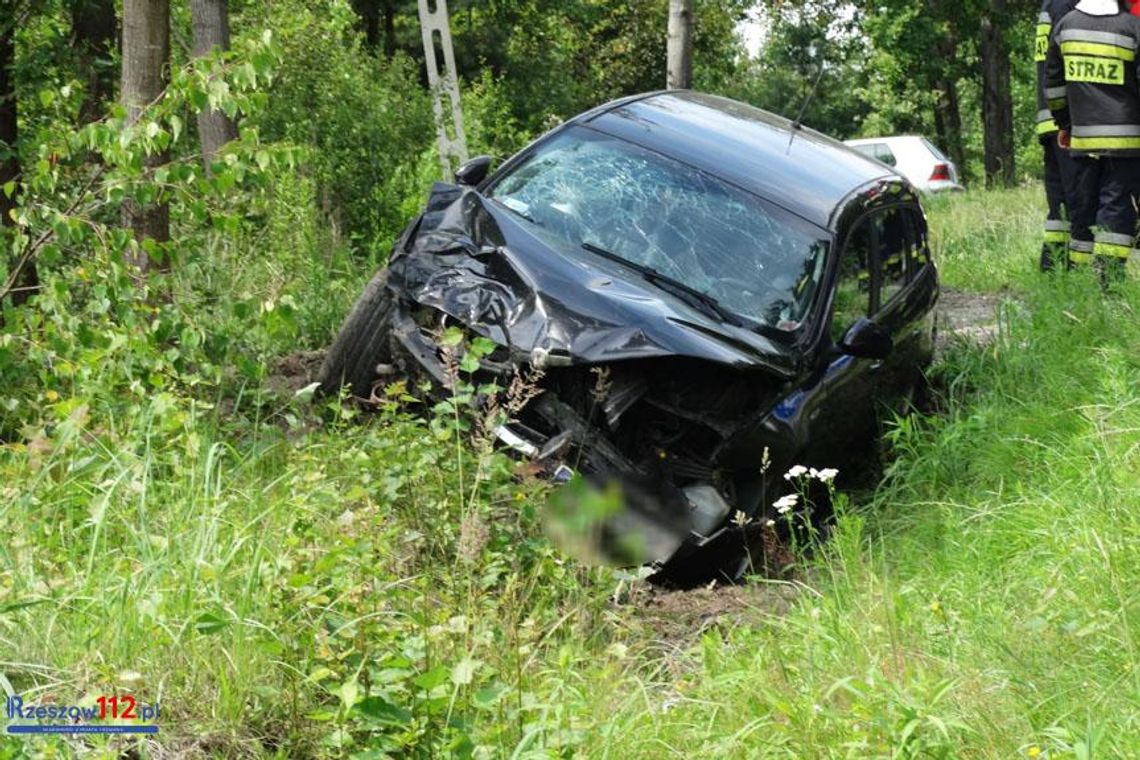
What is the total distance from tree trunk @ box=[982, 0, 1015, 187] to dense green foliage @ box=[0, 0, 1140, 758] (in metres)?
23.4

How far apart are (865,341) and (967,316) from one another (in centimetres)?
454

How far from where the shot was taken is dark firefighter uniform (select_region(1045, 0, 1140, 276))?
8.62 metres

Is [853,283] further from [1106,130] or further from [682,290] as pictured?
[1106,130]

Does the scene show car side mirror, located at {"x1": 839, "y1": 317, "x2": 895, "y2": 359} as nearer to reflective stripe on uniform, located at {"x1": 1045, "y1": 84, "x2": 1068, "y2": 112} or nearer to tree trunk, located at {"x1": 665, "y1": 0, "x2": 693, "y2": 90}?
reflective stripe on uniform, located at {"x1": 1045, "y1": 84, "x2": 1068, "y2": 112}

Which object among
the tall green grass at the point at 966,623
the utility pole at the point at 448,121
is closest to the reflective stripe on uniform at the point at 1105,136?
the tall green grass at the point at 966,623

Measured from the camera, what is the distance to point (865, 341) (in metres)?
6.39

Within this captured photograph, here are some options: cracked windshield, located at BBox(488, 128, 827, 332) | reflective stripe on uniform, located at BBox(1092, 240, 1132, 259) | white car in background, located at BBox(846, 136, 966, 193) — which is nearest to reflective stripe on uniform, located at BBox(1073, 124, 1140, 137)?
reflective stripe on uniform, located at BBox(1092, 240, 1132, 259)

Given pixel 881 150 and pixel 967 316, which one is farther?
pixel 881 150

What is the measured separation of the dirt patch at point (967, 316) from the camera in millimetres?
8914

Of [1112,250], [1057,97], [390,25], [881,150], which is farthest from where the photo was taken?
[390,25]

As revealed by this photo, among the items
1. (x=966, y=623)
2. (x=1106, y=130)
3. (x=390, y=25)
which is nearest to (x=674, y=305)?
(x=966, y=623)

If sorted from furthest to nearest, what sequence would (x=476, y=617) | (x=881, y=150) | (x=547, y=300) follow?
(x=881, y=150)
(x=547, y=300)
(x=476, y=617)

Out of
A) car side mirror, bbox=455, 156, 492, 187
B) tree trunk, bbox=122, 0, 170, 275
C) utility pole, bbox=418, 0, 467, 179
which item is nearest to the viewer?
car side mirror, bbox=455, 156, 492, 187

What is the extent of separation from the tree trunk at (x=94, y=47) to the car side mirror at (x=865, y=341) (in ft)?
19.3
